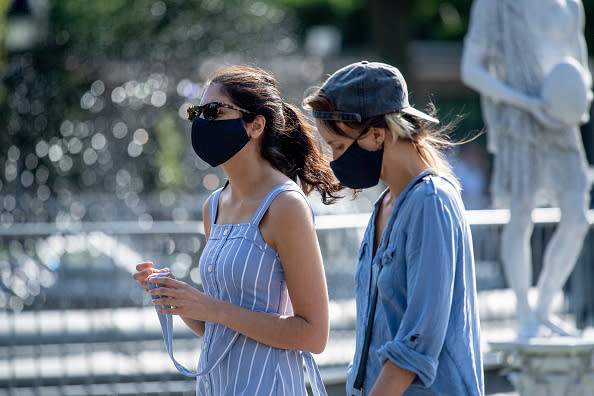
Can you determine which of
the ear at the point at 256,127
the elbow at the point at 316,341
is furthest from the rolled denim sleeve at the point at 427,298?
the ear at the point at 256,127

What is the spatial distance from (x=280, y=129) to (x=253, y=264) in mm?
485

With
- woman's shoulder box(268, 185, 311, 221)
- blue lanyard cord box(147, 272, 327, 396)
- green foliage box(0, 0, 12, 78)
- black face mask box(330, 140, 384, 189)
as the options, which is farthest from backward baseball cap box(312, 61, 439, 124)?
green foliage box(0, 0, 12, 78)

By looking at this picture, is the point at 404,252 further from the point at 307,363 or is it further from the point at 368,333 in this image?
the point at 307,363

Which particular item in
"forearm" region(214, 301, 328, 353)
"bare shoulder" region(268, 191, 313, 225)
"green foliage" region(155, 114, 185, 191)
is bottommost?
"green foliage" region(155, 114, 185, 191)

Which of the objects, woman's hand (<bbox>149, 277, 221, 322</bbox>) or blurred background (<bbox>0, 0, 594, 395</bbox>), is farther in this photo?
blurred background (<bbox>0, 0, 594, 395</bbox>)

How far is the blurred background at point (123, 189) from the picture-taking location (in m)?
6.36

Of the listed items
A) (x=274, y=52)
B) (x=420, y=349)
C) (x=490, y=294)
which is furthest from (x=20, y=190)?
(x=420, y=349)

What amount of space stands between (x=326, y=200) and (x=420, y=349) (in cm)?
104

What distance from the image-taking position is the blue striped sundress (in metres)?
2.57

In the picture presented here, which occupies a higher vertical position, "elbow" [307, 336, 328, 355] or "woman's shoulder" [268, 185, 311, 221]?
"woman's shoulder" [268, 185, 311, 221]

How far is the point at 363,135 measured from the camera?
2197mm

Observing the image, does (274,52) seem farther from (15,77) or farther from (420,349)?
(420,349)

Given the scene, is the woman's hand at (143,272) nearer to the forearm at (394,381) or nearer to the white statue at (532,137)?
the forearm at (394,381)

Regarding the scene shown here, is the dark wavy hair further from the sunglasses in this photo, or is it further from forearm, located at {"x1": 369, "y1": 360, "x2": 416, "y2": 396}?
forearm, located at {"x1": 369, "y1": 360, "x2": 416, "y2": 396}
